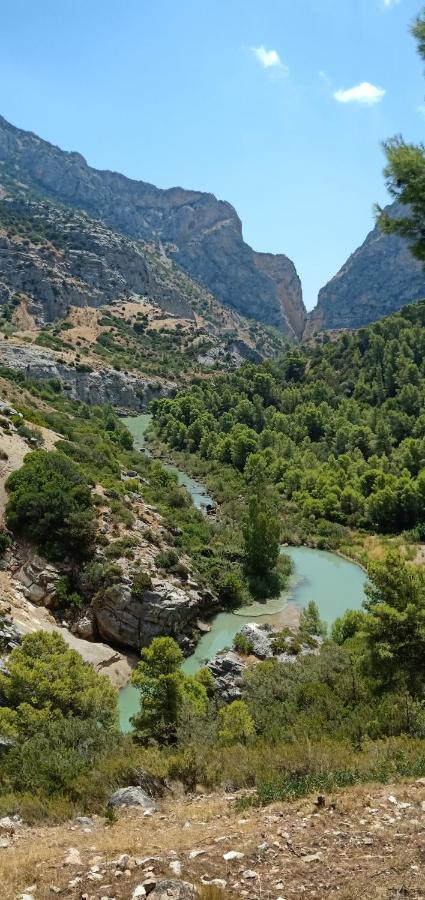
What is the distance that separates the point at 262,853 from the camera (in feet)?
26.6

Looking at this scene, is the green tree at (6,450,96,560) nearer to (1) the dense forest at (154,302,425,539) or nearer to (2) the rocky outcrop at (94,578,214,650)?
(2) the rocky outcrop at (94,578,214,650)

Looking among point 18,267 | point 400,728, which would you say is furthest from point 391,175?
point 18,267

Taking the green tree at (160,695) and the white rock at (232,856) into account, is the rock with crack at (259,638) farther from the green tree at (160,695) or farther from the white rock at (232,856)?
the white rock at (232,856)

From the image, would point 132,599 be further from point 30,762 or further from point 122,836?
point 122,836

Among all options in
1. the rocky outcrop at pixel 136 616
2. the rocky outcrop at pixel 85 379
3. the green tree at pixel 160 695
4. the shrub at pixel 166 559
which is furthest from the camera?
the rocky outcrop at pixel 85 379

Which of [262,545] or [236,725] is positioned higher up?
[236,725]

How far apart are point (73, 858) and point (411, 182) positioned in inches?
488

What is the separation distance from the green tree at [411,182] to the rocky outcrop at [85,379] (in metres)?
94.4

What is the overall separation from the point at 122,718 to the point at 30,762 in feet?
41.1

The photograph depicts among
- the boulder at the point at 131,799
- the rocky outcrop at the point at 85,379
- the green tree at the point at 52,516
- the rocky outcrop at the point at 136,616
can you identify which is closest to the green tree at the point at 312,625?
the rocky outcrop at the point at 136,616

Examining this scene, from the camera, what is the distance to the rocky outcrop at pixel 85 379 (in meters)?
100

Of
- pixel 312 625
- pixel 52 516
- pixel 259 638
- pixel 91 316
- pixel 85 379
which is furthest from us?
pixel 91 316

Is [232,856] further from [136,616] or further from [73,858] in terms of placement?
[136,616]

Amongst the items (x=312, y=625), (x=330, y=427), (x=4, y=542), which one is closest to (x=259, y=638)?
(x=312, y=625)
